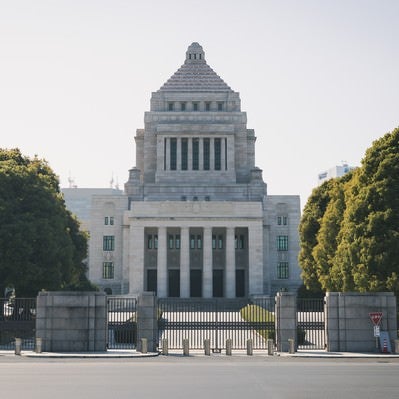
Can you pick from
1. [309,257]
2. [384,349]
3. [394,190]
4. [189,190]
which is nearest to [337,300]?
[384,349]

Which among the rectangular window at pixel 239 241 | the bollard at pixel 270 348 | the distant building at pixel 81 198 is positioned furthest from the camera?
the distant building at pixel 81 198

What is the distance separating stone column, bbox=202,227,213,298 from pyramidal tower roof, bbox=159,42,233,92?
1089 inches

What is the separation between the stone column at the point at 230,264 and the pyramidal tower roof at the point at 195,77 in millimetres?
27678

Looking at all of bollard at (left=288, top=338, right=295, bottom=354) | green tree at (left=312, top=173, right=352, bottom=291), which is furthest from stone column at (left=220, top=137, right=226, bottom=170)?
bollard at (left=288, top=338, right=295, bottom=354)

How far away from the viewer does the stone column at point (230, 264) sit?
7781 centimetres

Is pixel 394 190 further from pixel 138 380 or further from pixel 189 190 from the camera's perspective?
pixel 189 190

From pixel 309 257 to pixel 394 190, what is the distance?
25.8 metres

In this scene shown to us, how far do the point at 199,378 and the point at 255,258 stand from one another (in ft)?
190

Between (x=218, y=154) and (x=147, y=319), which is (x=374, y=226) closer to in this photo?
(x=147, y=319)

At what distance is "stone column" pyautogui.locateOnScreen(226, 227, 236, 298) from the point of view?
255ft

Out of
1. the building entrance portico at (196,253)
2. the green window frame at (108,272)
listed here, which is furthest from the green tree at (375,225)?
the green window frame at (108,272)

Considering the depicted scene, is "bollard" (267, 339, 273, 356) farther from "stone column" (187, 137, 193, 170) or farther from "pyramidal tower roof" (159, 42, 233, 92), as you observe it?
"pyramidal tower roof" (159, 42, 233, 92)

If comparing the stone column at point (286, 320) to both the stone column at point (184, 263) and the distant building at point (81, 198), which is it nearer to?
the stone column at point (184, 263)

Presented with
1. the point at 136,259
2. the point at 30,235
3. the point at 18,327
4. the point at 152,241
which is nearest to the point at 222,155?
the point at 152,241
